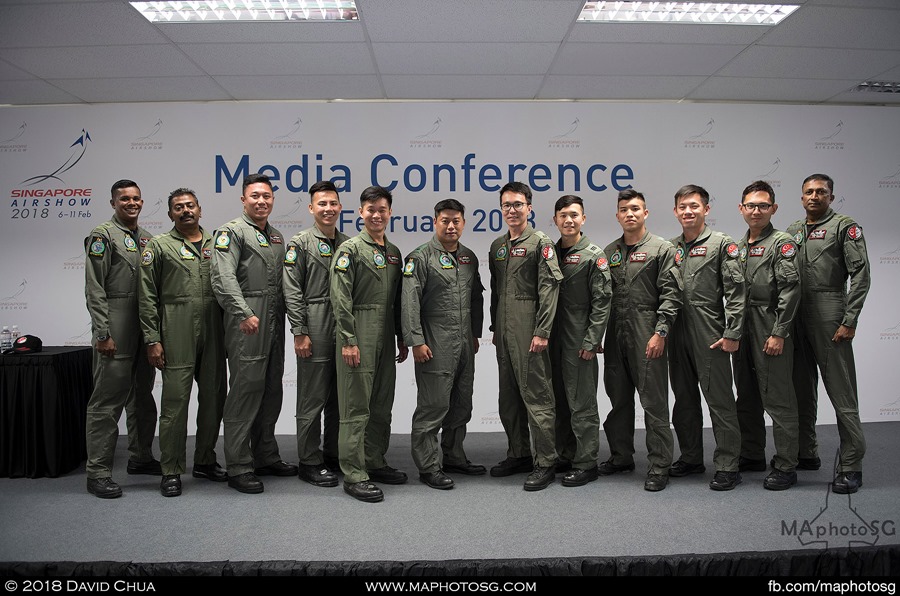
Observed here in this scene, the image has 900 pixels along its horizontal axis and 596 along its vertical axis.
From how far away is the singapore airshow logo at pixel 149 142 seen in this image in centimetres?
453

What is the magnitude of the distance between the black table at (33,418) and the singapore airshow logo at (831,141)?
573cm

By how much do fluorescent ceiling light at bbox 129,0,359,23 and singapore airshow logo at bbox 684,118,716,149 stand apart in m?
2.83

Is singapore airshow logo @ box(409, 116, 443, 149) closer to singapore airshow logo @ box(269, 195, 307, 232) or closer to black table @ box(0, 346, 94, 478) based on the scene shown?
singapore airshow logo @ box(269, 195, 307, 232)

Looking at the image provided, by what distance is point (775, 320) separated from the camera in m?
3.10

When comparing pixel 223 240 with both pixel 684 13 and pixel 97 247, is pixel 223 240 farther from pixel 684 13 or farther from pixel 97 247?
pixel 684 13

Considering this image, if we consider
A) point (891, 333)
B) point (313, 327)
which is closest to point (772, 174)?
point (891, 333)

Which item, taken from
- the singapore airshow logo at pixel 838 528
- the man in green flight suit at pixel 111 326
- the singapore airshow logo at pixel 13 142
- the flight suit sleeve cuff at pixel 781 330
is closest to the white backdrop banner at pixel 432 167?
the singapore airshow logo at pixel 13 142

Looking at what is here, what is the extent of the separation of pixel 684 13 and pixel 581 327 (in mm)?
1983

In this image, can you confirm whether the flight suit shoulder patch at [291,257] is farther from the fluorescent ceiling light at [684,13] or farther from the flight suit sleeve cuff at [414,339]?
the fluorescent ceiling light at [684,13]

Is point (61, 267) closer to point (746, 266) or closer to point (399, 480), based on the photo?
point (399, 480)

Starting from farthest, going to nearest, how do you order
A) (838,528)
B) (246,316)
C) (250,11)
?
(250,11) < (246,316) < (838,528)

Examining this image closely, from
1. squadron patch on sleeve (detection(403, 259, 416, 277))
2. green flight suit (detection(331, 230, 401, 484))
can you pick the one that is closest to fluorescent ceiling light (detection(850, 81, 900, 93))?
squadron patch on sleeve (detection(403, 259, 416, 277))

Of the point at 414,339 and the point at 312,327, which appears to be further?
the point at 312,327

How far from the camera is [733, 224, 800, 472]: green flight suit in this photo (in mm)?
3031
